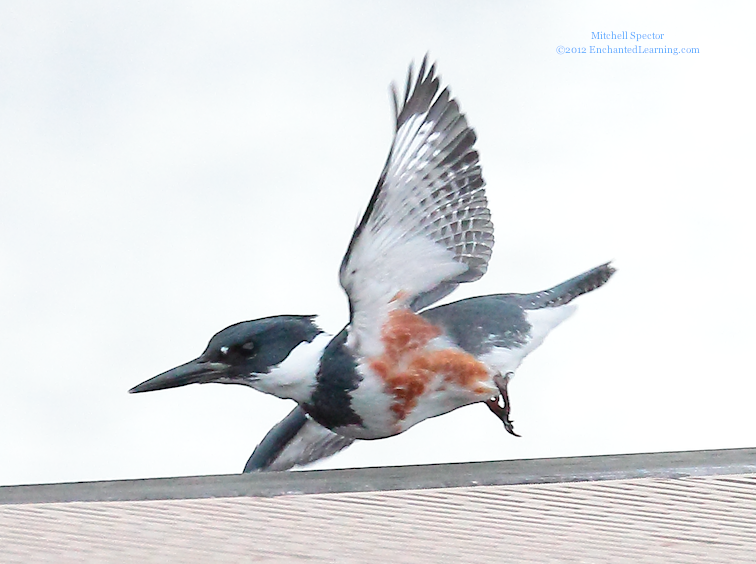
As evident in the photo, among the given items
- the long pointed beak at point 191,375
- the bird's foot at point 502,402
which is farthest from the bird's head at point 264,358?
the bird's foot at point 502,402

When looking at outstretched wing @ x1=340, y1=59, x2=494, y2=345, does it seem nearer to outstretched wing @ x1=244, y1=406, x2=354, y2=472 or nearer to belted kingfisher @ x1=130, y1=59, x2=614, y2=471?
belted kingfisher @ x1=130, y1=59, x2=614, y2=471

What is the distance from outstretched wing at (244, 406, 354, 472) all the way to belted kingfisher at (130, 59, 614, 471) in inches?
1.5

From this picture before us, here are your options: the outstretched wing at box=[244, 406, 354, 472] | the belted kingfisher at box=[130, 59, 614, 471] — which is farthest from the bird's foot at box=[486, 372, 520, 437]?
Answer: the outstretched wing at box=[244, 406, 354, 472]

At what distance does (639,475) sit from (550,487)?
1.3 inches

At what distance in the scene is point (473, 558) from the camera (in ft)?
1.05

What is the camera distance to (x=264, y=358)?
0.61 m

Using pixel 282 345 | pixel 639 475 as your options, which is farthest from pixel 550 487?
pixel 282 345

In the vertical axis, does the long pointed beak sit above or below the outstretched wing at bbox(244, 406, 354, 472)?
above

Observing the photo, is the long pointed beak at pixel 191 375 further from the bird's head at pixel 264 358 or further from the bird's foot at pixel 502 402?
the bird's foot at pixel 502 402

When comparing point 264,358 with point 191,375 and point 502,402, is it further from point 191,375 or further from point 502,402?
point 502,402

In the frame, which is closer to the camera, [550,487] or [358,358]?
[550,487]

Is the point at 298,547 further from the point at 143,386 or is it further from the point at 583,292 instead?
the point at 583,292

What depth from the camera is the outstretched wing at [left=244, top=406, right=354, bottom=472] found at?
0.68 meters

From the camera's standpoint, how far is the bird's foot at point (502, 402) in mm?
641
